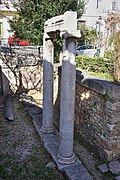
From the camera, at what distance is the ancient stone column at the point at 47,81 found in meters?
6.84

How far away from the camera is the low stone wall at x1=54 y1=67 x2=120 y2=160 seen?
5.55 metres

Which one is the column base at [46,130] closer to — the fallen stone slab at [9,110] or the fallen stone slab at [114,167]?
the fallen stone slab at [9,110]

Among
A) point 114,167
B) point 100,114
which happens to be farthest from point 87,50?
point 114,167

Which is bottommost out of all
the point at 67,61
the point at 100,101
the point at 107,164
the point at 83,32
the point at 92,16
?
the point at 107,164

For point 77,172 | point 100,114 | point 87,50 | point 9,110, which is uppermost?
point 87,50

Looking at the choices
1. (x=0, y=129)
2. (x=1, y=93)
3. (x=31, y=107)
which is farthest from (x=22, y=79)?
(x=0, y=129)

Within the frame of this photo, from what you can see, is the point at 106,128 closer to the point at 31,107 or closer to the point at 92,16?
the point at 31,107

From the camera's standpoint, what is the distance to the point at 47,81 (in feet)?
23.0

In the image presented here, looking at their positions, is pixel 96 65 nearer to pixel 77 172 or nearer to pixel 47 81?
pixel 47 81

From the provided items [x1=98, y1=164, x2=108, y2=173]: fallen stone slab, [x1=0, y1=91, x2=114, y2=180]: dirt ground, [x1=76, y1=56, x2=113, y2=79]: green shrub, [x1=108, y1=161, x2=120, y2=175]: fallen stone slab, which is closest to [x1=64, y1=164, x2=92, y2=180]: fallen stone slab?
[x1=0, y1=91, x2=114, y2=180]: dirt ground

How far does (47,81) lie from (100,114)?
215 cm

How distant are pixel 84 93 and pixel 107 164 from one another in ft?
7.97

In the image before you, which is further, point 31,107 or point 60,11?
point 60,11

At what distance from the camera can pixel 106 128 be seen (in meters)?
5.80
